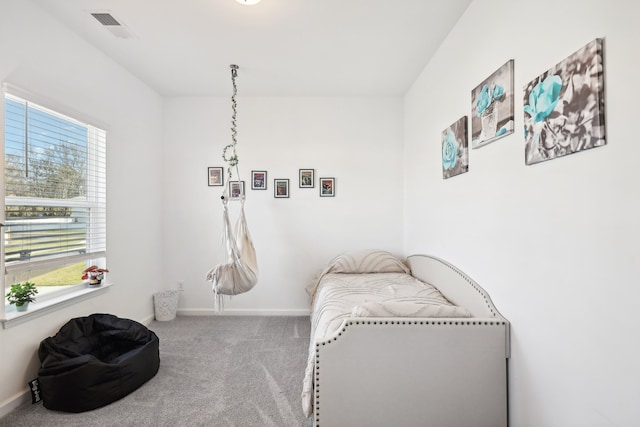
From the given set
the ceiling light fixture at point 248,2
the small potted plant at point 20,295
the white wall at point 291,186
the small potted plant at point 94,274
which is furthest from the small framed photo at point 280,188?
the small potted plant at point 20,295

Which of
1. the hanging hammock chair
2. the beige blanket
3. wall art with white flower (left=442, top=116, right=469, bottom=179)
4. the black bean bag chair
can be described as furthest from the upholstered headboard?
the black bean bag chair

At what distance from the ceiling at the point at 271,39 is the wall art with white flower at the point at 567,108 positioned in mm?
1069

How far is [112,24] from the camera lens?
2.19 meters

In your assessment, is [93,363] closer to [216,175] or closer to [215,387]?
[215,387]

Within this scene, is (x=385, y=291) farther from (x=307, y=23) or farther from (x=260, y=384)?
(x=307, y=23)

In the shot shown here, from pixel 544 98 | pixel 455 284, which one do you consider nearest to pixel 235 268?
pixel 455 284

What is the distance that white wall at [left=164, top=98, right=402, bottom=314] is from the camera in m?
3.56

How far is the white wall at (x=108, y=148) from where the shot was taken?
186cm

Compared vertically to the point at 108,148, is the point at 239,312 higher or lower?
lower

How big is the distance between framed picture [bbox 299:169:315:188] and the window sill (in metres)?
2.04

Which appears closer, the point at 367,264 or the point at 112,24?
the point at 112,24

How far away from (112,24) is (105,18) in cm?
6

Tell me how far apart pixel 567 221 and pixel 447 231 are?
117 centimetres

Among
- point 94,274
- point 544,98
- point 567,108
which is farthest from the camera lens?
point 94,274
